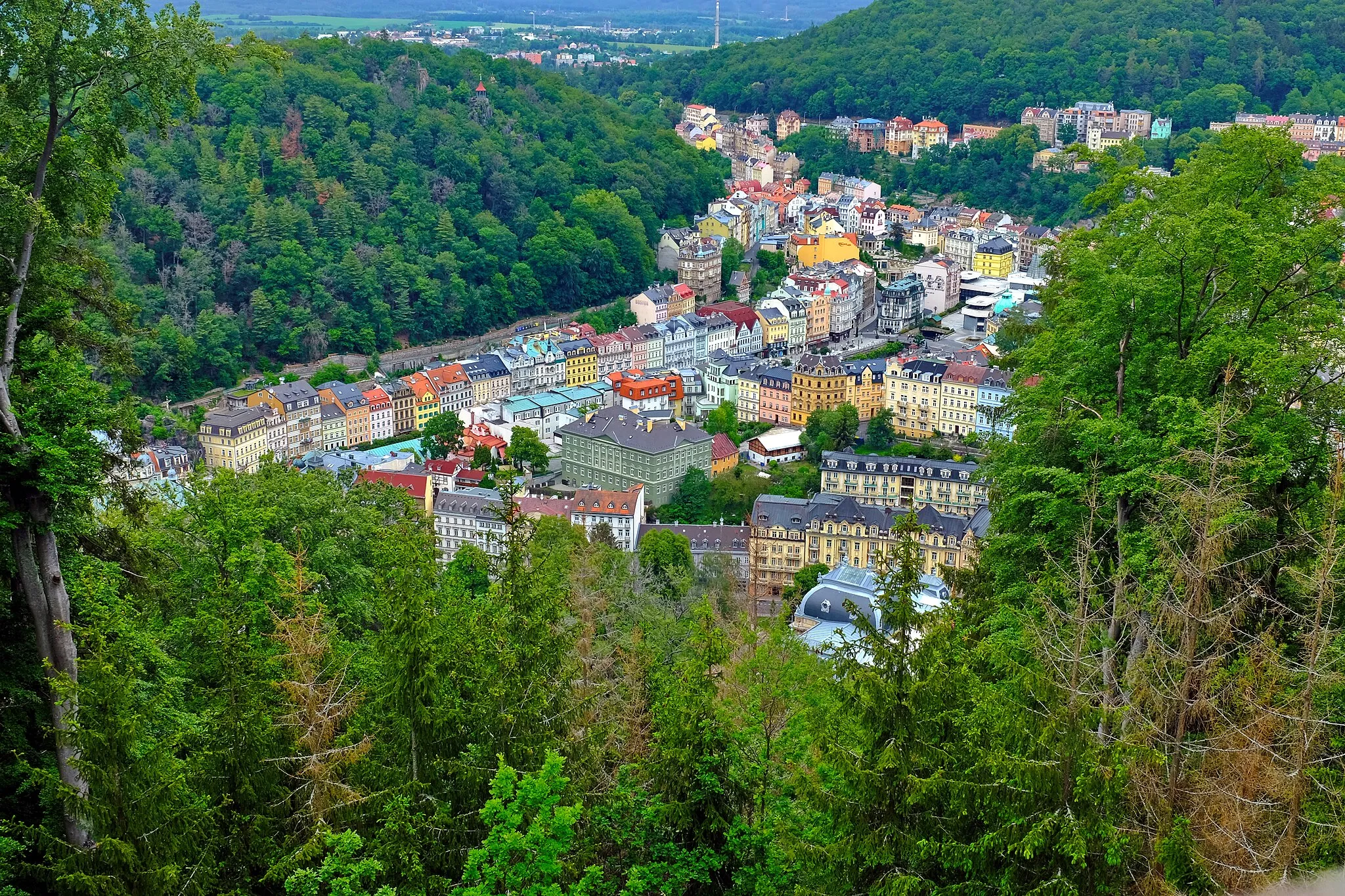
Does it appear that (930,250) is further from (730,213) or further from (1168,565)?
(1168,565)

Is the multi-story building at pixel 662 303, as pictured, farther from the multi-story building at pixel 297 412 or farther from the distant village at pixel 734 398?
the multi-story building at pixel 297 412

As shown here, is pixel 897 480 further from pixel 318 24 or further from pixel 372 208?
pixel 318 24

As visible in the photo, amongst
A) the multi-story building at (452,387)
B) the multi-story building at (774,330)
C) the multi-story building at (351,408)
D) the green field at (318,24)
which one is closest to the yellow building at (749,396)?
the multi-story building at (774,330)

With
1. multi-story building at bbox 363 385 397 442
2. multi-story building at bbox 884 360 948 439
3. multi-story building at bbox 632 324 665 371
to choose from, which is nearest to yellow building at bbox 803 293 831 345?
Result: multi-story building at bbox 632 324 665 371

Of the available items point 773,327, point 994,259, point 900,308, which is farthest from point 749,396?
point 994,259

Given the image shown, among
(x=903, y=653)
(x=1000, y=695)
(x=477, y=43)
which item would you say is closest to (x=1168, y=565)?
(x=1000, y=695)

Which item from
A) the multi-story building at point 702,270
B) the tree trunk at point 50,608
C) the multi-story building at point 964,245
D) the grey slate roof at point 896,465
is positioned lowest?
the grey slate roof at point 896,465
